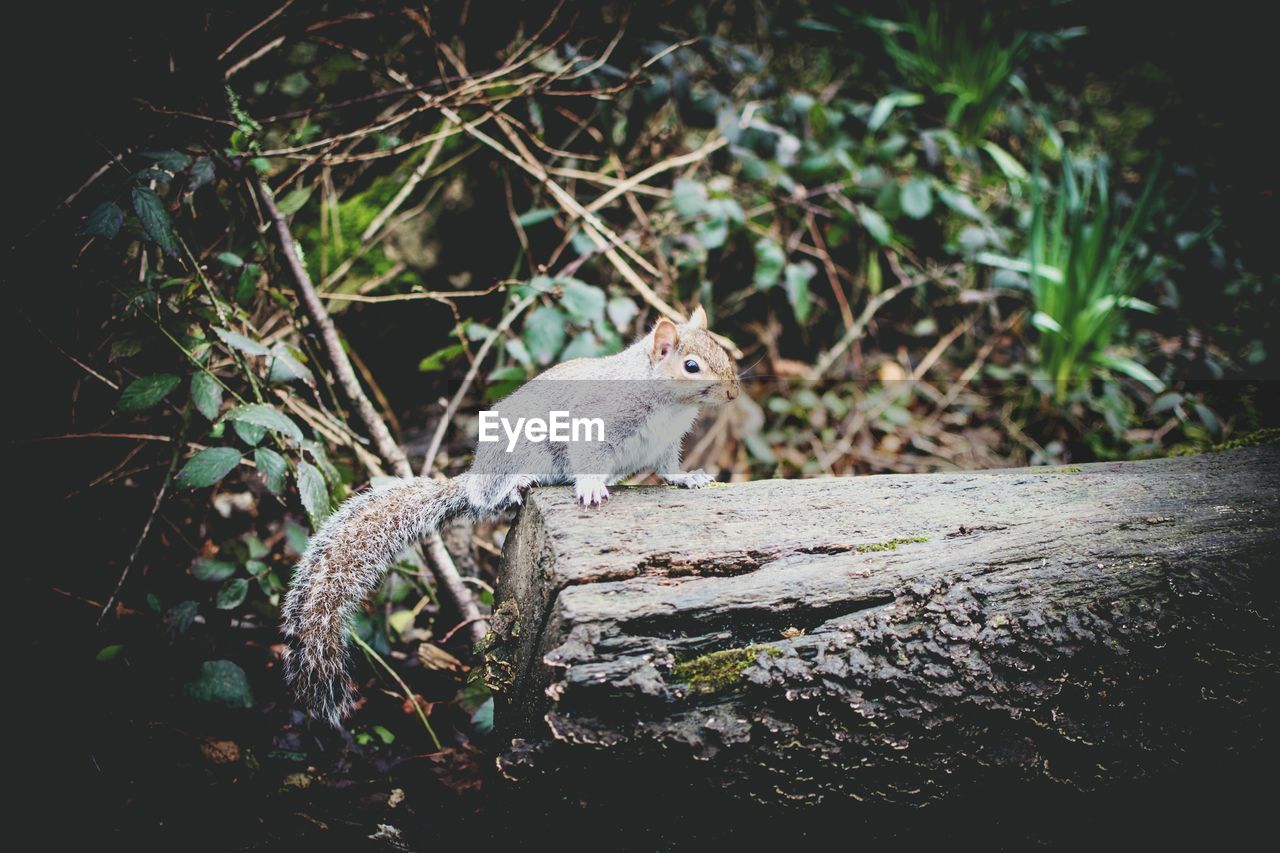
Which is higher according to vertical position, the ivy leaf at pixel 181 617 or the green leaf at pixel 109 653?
the ivy leaf at pixel 181 617

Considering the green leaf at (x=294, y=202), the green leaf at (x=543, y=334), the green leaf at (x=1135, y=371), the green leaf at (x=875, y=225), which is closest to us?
the green leaf at (x=294, y=202)

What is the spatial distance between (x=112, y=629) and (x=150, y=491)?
0.58 m

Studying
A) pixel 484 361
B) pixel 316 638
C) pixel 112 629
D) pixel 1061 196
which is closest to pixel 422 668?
pixel 316 638

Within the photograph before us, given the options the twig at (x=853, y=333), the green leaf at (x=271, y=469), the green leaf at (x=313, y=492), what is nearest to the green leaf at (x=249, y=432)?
the green leaf at (x=271, y=469)

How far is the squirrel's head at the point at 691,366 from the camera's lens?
6.78ft

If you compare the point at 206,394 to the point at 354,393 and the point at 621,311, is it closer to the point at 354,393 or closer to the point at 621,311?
the point at 354,393

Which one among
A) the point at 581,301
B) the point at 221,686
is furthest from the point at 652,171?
the point at 221,686

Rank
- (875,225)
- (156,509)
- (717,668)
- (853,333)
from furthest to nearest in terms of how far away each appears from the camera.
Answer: (853,333), (875,225), (156,509), (717,668)

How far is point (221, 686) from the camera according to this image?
2062 mm

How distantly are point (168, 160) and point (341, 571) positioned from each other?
135 cm

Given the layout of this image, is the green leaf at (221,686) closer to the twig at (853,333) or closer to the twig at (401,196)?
the twig at (401,196)

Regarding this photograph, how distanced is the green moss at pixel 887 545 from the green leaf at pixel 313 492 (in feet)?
5.03

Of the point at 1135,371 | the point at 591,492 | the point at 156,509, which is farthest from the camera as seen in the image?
the point at 1135,371

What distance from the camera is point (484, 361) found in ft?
11.2
